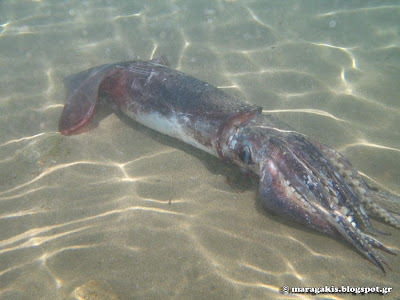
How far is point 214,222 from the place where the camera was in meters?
2.83

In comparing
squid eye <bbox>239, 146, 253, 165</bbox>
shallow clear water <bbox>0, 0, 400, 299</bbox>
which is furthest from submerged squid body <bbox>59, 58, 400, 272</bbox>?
shallow clear water <bbox>0, 0, 400, 299</bbox>

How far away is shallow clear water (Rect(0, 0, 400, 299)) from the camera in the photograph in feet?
7.88

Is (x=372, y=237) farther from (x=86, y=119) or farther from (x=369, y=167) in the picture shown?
(x=86, y=119)

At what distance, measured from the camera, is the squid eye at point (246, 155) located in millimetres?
2924

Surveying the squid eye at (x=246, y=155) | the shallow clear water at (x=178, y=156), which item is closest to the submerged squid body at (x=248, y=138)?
the squid eye at (x=246, y=155)

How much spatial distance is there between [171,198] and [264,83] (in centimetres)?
349

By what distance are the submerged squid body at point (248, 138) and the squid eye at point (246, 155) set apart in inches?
0.5

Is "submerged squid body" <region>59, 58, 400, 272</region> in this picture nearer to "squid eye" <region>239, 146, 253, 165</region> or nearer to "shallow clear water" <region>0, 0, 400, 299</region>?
"squid eye" <region>239, 146, 253, 165</region>

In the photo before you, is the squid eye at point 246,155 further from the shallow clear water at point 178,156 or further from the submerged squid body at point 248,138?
the shallow clear water at point 178,156

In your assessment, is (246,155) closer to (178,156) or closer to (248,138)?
(248,138)

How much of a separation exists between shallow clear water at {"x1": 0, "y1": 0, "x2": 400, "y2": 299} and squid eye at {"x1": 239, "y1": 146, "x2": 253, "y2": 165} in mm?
437

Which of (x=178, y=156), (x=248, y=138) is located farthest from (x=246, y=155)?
(x=178, y=156)

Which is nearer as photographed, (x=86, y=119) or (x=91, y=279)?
(x=91, y=279)

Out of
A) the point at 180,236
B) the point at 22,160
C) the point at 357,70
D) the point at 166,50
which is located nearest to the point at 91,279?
the point at 180,236
